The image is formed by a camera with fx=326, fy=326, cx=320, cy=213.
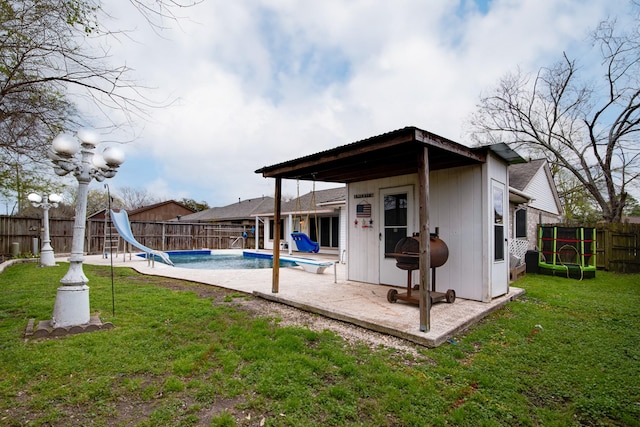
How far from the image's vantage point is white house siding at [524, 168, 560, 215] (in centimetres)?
1169

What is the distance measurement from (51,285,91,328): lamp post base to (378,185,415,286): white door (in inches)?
184

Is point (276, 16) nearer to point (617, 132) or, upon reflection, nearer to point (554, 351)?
point (554, 351)

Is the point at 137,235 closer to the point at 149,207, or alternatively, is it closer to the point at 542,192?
the point at 149,207

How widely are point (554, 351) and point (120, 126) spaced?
17.6 ft

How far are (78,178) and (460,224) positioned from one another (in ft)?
17.3

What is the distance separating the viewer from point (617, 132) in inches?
521

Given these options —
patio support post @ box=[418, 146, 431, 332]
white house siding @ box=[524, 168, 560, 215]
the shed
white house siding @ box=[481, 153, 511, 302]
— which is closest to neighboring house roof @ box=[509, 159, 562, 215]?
white house siding @ box=[524, 168, 560, 215]

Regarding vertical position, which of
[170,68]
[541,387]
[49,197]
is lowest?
[541,387]

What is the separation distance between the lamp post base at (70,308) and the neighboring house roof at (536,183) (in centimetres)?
1119

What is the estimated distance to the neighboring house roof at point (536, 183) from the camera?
11.1m

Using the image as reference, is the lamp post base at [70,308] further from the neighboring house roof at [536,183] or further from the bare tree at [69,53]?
the neighboring house roof at [536,183]

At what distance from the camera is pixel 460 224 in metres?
5.23

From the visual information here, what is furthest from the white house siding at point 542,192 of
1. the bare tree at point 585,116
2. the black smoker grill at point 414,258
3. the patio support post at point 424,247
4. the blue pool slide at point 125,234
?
the blue pool slide at point 125,234

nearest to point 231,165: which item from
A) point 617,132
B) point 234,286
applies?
point 234,286
